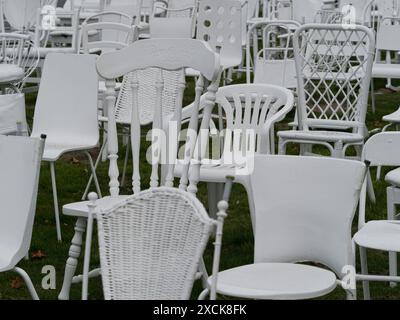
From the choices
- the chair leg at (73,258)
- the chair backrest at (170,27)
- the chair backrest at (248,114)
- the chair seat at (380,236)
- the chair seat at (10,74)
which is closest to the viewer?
the chair seat at (380,236)

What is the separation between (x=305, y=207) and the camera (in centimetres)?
436

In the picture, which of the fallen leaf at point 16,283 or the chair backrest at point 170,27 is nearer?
the fallen leaf at point 16,283

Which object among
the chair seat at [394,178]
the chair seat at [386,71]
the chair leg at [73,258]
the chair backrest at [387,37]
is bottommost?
the chair leg at [73,258]

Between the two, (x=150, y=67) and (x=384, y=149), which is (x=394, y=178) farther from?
(x=150, y=67)

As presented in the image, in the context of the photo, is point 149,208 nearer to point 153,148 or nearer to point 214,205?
point 153,148

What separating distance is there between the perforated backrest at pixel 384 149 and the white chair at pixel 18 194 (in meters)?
1.68

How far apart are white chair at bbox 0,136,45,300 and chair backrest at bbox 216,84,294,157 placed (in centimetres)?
176

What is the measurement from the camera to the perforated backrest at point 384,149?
16.8 ft

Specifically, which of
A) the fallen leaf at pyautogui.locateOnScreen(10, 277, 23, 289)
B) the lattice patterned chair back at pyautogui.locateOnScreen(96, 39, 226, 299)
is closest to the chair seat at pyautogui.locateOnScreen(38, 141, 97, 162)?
the fallen leaf at pyautogui.locateOnScreen(10, 277, 23, 289)

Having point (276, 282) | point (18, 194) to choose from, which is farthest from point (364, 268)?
point (18, 194)

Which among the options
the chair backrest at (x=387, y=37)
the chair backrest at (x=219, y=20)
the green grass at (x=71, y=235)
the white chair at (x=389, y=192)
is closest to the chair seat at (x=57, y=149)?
the green grass at (x=71, y=235)

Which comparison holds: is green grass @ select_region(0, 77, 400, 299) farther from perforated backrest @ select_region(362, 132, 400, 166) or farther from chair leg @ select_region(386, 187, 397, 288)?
perforated backrest @ select_region(362, 132, 400, 166)

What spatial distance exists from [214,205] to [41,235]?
3.63ft

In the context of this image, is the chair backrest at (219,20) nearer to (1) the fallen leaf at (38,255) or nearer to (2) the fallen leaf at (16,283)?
(1) the fallen leaf at (38,255)
